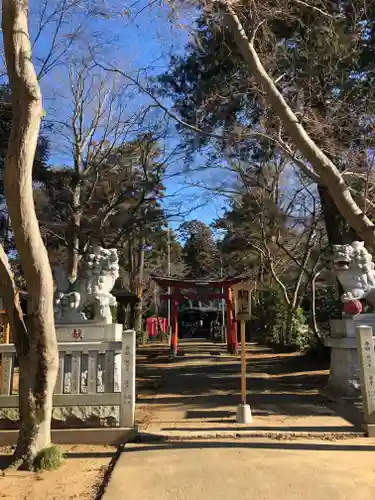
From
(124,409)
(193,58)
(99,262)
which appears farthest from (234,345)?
(124,409)

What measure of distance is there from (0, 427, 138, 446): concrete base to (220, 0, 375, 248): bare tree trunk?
4112 mm

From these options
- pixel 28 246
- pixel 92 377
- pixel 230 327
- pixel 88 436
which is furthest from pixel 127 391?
pixel 230 327

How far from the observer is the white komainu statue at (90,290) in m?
7.86

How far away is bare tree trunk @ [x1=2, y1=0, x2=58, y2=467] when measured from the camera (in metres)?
4.95

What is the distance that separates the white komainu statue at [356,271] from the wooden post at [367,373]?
2.64 metres

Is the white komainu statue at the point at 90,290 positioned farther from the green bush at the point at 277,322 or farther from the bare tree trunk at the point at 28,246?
the green bush at the point at 277,322

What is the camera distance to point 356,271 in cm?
904

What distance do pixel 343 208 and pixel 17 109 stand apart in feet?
14.8

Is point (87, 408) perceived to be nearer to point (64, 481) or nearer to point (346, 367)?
point (64, 481)

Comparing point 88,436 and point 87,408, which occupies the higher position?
point 87,408

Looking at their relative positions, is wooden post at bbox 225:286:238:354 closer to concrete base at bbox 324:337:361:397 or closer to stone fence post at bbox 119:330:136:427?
concrete base at bbox 324:337:361:397

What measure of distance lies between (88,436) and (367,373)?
362 centimetres

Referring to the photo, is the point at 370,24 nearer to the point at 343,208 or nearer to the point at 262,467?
the point at 343,208

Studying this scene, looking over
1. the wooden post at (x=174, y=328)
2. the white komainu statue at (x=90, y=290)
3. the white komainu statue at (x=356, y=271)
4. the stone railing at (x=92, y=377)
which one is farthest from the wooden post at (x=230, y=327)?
the stone railing at (x=92, y=377)
